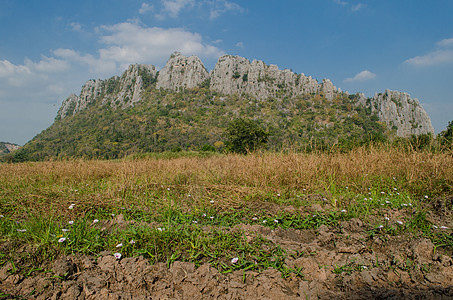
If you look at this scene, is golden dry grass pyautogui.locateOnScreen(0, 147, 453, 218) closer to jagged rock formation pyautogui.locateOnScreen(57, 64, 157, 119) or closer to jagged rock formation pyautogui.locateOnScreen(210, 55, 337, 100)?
jagged rock formation pyautogui.locateOnScreen(210, 55, 337, 100)

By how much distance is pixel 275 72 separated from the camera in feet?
352

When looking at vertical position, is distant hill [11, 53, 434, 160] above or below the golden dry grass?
above

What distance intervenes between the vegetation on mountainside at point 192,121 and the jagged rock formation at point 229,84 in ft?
14.0

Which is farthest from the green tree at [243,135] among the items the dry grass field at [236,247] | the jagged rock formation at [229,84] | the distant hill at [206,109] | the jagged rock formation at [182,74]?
the jagged rock formation at [182,74]

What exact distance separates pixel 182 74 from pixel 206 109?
31.2 m

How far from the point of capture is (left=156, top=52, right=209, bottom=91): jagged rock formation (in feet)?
353

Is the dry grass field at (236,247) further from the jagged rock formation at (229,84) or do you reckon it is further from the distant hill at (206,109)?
the jagged rock formation at (229,84)

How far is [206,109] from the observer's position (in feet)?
300

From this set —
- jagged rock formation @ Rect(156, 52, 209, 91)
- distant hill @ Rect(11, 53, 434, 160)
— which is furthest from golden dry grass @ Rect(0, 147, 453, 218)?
jagged rock formation @ Rect(156, 52, 209, 91)

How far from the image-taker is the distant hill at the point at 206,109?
227ft

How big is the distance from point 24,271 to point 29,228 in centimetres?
85

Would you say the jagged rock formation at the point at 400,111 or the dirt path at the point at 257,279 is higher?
the jagged rock formation at the point at 400,111

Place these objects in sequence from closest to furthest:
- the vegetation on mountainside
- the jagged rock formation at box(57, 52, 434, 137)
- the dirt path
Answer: the dirt path < the vegetation on mountainside < the jagged rock formation at box(57, 52, 434, 137)

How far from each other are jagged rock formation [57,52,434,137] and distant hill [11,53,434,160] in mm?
399
